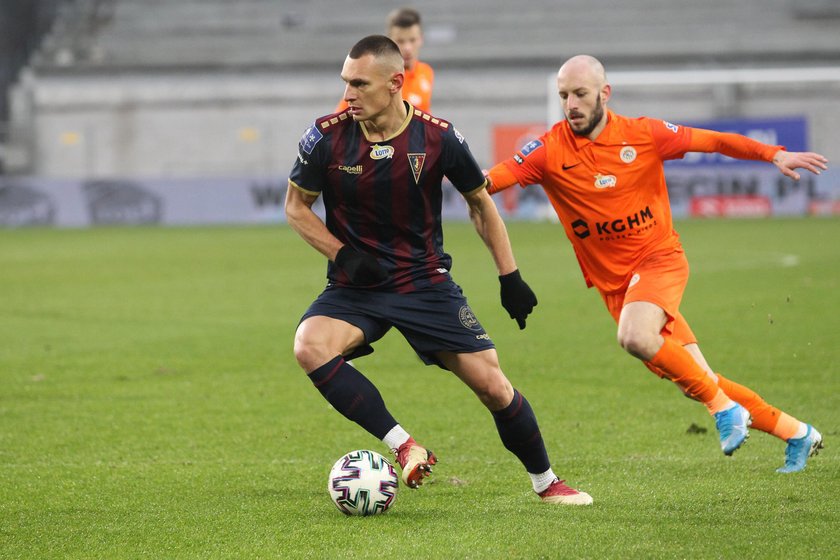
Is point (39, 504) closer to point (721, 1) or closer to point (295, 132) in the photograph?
point (295, 132)

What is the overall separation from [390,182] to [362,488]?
4.17 ft

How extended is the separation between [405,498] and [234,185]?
2714 centimetres

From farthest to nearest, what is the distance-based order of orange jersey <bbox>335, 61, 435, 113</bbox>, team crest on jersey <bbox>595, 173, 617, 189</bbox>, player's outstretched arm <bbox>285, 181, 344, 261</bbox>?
orange jersey <bbox>335, 61, 435, 113</bbox>, team crest on jersey <bbox>595, 173, 617, 189</bbox>, player's outstretched arm <bbox>285, 181, 344, 261</bbox>

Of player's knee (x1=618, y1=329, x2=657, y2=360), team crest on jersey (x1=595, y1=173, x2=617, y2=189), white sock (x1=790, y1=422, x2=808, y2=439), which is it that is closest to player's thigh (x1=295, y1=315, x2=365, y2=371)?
player's knee (x1=618, y1=329, x2=657, y2=360)

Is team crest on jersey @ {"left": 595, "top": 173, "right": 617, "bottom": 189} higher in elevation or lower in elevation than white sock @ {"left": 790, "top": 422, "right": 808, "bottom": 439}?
higher

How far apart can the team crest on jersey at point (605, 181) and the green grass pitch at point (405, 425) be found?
1.35 metres

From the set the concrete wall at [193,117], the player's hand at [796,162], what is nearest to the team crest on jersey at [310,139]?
the player's hand at [796,162]

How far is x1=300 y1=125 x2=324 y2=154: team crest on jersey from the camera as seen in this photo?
511 cm

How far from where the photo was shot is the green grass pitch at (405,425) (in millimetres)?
4602

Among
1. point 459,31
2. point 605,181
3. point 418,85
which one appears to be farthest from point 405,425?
point 459,31

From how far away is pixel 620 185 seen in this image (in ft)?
19.5

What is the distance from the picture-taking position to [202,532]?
4.70 meters

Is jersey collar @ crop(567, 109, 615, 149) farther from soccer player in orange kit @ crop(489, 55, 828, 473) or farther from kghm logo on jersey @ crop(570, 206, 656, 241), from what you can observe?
kghm logo on jersey @ crop(570, 206, 656, 241)

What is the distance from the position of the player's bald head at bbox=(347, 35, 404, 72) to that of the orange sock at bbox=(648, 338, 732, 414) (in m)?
1.71
